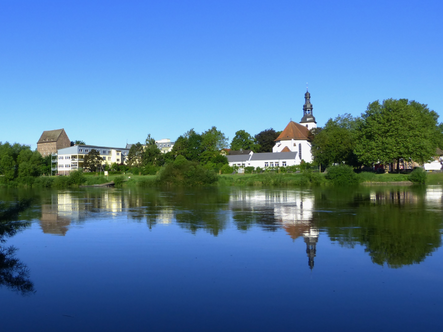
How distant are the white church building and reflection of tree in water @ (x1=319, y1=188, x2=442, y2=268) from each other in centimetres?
7739

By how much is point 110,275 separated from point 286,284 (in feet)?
13.8

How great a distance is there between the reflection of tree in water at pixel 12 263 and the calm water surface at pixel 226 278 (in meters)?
0.05

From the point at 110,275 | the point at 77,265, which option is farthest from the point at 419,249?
the point at 77,265

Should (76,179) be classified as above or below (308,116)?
below

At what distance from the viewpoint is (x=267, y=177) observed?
6094 cm

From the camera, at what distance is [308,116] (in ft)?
405

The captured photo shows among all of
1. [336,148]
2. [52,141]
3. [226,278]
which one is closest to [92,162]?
[52,141]

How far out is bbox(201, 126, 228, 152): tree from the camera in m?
98.6

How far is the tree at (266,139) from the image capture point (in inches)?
4849

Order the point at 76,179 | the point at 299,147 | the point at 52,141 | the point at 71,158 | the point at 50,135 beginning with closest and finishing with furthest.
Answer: the point at 76,179 → the point at 299,147 → the point at 71,158 → the point at 52,141 → the point at 50,135

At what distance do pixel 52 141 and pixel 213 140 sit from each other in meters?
68.1

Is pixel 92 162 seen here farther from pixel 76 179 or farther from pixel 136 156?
pixel 76 179

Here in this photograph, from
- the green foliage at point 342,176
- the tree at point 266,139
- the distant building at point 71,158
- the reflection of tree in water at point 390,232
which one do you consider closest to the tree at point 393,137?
the green foliage at point 342,176

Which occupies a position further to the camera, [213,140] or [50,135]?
[50,135]
